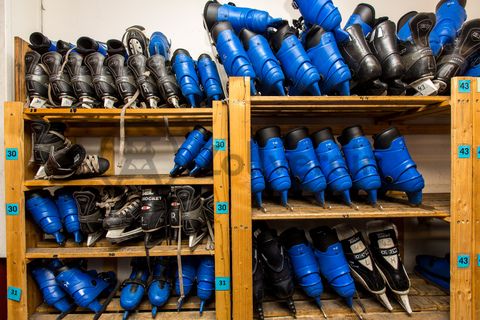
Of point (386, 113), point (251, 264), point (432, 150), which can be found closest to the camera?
point (251, 264)

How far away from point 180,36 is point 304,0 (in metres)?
0.76

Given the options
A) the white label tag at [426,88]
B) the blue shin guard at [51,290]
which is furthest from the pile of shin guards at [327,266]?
the blue shin guard at [51,290]

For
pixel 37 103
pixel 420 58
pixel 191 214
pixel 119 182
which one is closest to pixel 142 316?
pixel 191 214

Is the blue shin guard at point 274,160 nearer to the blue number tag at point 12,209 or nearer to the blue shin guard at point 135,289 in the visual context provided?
the blue shin guard at point 135,289

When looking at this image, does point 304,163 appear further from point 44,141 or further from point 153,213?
point 44,141

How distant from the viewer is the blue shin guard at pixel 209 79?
1.09m

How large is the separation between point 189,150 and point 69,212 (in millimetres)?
662

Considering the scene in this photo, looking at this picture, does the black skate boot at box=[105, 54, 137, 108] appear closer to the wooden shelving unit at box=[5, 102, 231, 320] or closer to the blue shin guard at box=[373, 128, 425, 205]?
the wooden shelving unit at box=[5, 102, 231, 320]

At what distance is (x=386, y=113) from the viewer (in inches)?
52.2

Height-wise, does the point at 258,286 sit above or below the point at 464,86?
below

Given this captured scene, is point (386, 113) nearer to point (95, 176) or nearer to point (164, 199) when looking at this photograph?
point (164, 199)

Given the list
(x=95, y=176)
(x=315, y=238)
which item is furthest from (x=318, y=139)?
(x=95, y=176)

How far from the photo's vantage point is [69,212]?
3.60 feet

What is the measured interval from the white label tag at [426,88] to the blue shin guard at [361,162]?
1.05 ft
